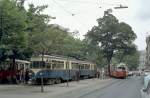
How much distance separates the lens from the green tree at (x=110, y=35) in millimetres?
114125

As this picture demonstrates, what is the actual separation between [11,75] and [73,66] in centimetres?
1408

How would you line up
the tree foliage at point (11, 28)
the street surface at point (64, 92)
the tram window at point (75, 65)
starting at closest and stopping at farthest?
the street surface at point (64, 92)
the tree foliage at point (11, 28)
the tram window at point (75, 65)

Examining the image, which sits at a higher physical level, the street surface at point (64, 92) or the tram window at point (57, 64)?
the tram window at point (57, 64)

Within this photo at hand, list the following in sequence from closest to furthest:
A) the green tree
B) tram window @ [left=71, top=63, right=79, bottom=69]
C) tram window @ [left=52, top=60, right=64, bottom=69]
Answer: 1. tram window @ [left=52, top=60, right=64, bottom=69]
2. tram window @ [left=71, top=63, right=79, bottom=69]
3. the green tree

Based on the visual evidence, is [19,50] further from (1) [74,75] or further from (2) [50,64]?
(1) [74,75]

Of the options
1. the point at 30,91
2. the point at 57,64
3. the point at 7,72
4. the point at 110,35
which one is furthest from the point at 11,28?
the point at 110,35

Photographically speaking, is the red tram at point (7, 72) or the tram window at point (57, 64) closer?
the red tram at point (7, 72)

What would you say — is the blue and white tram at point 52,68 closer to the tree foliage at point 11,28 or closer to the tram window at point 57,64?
the tram window at point 57,64

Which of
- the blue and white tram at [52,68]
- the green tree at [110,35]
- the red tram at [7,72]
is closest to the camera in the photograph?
the blue and white tram at [52,68]

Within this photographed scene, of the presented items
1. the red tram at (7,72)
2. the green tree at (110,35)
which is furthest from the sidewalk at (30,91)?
the green tree at (110,35)

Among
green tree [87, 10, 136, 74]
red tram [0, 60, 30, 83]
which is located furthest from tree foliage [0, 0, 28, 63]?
green tree [87, 10, 136, 74]

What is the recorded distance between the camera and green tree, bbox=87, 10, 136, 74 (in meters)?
114

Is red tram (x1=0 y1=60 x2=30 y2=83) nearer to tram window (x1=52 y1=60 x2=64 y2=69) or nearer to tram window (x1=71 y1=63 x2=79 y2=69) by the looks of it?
tram window (x1=52 y1=60 x2=64 y2=69)

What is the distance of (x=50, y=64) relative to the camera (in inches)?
2057
